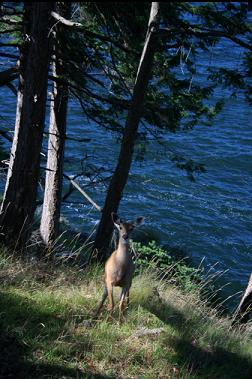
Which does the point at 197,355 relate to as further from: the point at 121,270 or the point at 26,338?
the point at 26,338

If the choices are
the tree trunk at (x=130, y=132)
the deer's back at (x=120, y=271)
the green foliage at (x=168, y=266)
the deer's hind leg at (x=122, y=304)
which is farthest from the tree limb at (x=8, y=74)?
the deer's hind leg at (x=122, y=304)

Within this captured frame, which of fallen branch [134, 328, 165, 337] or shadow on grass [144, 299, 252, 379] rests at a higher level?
fallen branch [134, 328, 165, 337]

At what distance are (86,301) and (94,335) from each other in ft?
2.92

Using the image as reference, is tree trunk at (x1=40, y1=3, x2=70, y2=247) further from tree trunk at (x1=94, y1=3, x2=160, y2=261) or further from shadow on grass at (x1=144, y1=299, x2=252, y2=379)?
shadow on grass at (x1=144, y1=299, x2=252, y2=379)

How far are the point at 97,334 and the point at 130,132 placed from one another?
13.6ft

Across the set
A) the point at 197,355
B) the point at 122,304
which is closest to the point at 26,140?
the point at 122,304

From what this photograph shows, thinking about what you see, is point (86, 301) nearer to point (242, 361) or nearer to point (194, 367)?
point (194, 367)

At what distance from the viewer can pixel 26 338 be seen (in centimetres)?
600

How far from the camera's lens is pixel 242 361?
7.33 metres

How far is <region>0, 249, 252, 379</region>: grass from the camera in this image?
587 cm

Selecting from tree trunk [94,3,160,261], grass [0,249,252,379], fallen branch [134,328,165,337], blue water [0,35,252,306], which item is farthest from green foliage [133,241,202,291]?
fallen branch [134,328,165,337]

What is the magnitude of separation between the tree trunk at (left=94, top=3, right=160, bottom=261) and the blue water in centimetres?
673

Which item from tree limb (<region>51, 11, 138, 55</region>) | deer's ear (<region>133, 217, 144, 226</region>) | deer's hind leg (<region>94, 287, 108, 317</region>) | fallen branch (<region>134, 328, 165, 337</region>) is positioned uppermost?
tree limb (<region>51, 11, 138, 55</region>)

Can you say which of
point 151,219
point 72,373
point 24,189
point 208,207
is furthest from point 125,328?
point 208,207
